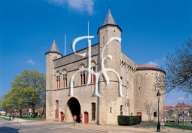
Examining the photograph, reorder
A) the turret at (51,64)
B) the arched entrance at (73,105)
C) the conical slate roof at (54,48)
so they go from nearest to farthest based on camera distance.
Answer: the arched entrance at (73,105) < the turret at (51,64) < the conical slate roof at (54,48)

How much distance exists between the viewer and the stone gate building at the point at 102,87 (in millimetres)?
24875

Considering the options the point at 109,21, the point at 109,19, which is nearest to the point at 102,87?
the point at 109,21

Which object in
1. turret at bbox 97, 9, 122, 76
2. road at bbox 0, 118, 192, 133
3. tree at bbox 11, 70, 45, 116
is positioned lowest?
road at bbox 0, 118, 192, 133

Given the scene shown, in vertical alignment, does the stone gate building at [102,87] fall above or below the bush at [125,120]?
above

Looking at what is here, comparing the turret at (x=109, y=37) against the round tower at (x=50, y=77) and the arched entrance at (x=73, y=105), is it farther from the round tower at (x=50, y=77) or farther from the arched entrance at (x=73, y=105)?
the round tower at (x=50, y=77)

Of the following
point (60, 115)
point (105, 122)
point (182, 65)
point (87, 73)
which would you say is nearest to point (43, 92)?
point (60, 115)

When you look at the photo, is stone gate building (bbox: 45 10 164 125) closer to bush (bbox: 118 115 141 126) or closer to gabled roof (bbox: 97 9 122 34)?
gabled roof (bbox: 97 9 122 34)

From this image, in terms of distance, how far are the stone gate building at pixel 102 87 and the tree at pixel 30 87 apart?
16.0m

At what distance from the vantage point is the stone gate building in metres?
24.9

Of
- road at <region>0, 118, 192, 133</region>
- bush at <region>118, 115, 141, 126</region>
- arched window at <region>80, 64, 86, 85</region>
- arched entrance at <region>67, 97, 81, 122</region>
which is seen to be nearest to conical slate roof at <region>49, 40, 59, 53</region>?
arched window at <region>80, 64, 86, 85</region>

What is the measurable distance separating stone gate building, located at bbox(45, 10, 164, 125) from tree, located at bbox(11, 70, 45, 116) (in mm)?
16048

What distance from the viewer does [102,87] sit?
24922mm

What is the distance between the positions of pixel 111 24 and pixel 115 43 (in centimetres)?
282

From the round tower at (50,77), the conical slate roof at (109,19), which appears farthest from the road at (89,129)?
the conical slate roof at (109,19)
